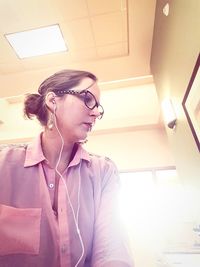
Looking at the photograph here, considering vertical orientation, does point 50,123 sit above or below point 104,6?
below

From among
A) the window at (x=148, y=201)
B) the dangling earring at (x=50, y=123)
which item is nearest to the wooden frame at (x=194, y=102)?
the dangling earring at (x=50, y=123)

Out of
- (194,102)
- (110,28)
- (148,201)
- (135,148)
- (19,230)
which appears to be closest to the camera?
(19,230)

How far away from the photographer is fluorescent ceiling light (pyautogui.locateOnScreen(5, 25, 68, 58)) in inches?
99.1

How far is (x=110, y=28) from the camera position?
2.50 metres

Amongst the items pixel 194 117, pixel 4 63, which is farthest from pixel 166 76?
pixel 4 63

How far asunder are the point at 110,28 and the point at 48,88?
1550mm

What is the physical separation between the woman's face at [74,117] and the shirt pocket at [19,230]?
0.39 meters

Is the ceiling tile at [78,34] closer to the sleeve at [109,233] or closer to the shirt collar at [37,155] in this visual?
the shirt collar at [37,155]

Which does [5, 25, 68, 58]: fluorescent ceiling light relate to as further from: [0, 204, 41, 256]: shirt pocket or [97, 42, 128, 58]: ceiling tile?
[0, 204, 41, 256]: shirt pocket

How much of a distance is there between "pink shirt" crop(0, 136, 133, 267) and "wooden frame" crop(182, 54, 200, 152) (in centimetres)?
71

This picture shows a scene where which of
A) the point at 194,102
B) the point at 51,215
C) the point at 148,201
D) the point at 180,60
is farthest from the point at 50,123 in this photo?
the point at 148,201

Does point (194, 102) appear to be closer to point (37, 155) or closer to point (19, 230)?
point (37, 155)

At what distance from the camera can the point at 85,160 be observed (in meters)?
1.19

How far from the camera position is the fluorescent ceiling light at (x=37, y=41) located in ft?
8.25
